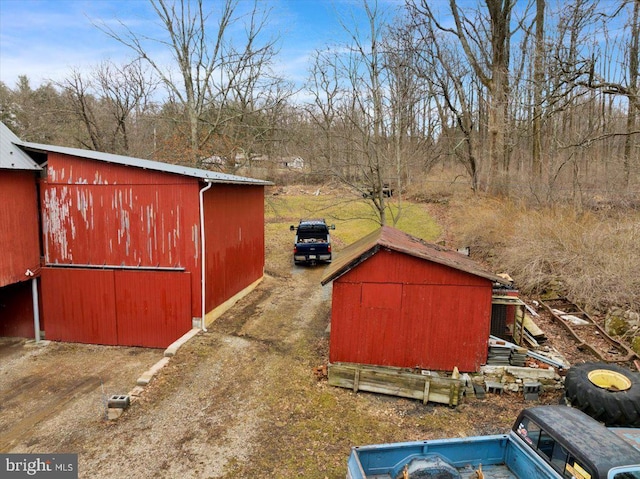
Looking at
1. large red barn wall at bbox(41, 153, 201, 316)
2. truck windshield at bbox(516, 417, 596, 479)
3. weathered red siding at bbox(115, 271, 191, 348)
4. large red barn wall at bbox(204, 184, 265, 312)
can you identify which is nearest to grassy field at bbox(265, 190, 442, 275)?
large red barn wall at bbox(204, 184, 265, 312)

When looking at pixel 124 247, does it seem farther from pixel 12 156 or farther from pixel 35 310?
pixel 12 156

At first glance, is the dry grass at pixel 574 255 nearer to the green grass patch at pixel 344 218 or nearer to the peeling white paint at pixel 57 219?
the green grass patch at pixel 344 218

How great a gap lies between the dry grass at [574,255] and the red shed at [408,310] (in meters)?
5.67

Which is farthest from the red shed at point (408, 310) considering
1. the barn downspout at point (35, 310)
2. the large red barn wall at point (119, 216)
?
the barn downspout at point (35, 310)

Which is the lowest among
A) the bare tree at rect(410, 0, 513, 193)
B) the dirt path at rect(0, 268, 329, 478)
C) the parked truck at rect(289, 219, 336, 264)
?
the dirt path at rect(0, 268, 329, 478)

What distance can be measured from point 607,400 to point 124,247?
12.4 meters

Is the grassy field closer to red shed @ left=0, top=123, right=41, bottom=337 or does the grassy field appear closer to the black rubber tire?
red shed @ left=0, top=123, right=41, bottom=337

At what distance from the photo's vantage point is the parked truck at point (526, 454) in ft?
13.6

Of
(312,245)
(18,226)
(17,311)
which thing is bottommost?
(17,311)

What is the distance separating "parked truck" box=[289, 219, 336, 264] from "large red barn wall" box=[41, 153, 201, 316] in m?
8.75

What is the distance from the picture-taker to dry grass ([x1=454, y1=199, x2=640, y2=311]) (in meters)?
11.1

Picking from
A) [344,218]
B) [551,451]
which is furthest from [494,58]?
[551,451]

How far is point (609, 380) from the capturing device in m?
6.63

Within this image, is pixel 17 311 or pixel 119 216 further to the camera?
pixel 17 311
